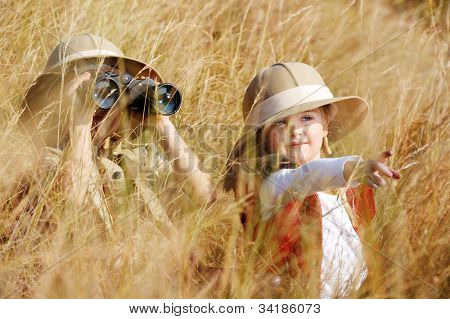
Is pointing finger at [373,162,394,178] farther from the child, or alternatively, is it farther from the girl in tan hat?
the girl in tan hat

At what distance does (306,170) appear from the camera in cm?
237

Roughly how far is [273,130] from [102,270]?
764 mm

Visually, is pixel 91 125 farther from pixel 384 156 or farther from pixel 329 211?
pixel 384 156

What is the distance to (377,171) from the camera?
2.11 meters

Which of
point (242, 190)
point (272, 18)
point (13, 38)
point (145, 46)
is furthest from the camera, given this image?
point (272, 18)

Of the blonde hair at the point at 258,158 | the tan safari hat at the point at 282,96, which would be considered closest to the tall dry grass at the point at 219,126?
the blonde hair at the point at 258,158

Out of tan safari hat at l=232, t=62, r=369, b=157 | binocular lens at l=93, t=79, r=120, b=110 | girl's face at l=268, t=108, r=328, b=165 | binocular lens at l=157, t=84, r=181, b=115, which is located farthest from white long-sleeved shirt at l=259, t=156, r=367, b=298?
binocular lens at l=93, t=79, r=120, b=110

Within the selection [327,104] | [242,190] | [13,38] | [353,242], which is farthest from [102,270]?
[13,38]

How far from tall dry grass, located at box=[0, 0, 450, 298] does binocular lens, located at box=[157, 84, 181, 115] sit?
0.91 feet

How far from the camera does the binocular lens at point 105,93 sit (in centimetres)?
262

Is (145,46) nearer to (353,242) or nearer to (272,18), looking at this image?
(272,18)

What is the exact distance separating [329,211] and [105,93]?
85cm

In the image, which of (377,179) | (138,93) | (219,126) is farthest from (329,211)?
(219,126)

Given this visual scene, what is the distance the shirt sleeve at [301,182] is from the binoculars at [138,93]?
47 cm
